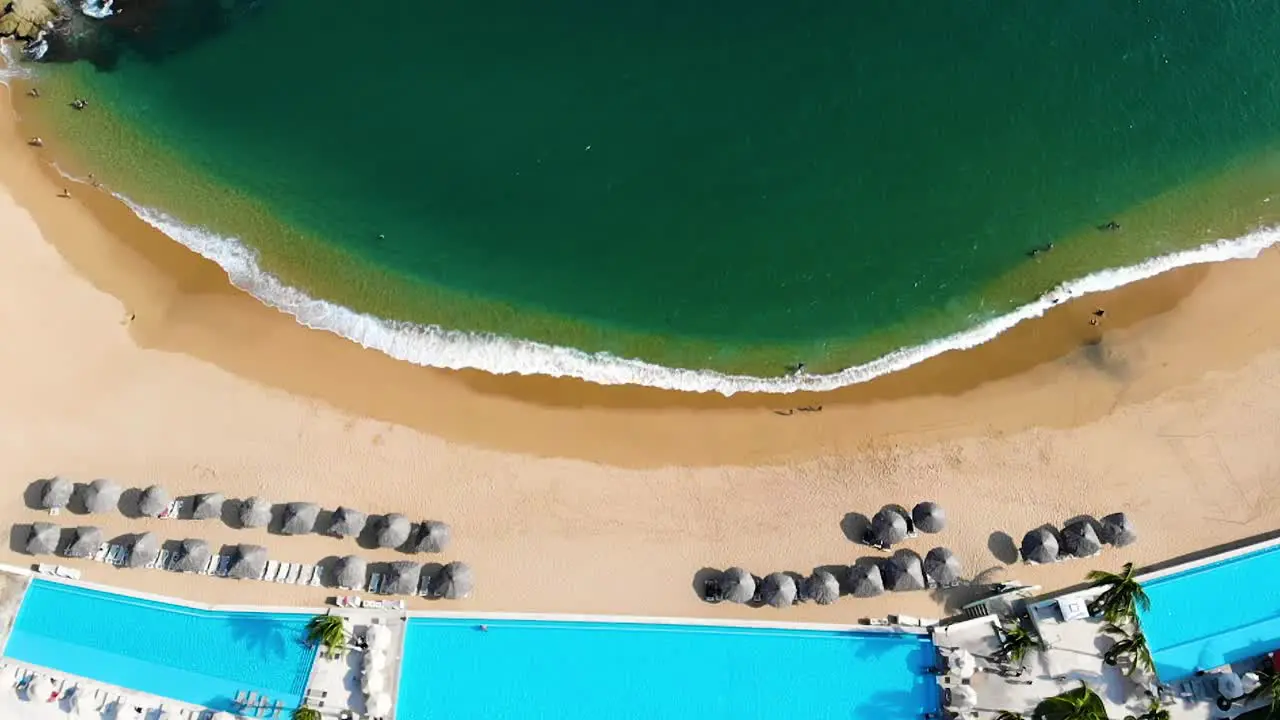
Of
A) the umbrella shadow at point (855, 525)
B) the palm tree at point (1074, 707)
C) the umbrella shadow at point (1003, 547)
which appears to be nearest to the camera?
the palm tree at point (1074, 707)

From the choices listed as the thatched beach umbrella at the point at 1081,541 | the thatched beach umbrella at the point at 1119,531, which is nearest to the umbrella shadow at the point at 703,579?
the thatched beach umbrella at the point at 1081,541

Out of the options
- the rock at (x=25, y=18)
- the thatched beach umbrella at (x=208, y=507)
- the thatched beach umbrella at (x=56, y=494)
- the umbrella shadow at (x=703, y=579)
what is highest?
the rock at (x=25, y=18)

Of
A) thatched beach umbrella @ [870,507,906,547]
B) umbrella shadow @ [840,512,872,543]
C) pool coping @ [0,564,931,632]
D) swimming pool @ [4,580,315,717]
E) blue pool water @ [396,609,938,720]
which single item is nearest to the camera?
swimming pool @ [4,580,315,717]

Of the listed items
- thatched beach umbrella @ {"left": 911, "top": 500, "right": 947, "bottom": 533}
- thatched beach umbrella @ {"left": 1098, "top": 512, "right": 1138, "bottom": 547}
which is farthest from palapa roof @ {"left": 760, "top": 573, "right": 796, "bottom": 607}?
thatched beach umbrella @ {"left": 1098, "top": 512, "right": 1138, "bottom": 547}

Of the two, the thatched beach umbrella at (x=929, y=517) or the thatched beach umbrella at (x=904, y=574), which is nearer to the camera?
the thatched beach umbrella at (x=904, y=574)

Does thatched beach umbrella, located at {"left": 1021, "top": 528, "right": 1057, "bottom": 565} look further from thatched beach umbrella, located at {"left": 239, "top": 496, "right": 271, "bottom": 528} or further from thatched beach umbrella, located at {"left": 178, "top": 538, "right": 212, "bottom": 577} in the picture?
thatched beach umbrella, located at {"left": 178, "top": 538, "right": 212, "bottom": 577}

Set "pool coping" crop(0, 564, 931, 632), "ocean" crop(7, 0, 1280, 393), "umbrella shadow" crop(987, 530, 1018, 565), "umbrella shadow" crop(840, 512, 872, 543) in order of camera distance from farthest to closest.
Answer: "ocean" crop(7, 0, 1280, 393) < "umbrella shadow" crop(840, 512, 872, 543) < "umbrella shadow" crop(987, 530, 1018, 565) < "pool coping" crop(0, 564, 931, 632)

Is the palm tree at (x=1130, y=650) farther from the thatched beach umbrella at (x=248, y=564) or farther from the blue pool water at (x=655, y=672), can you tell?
the thatched beach umbrella at (x=248, y=564)
